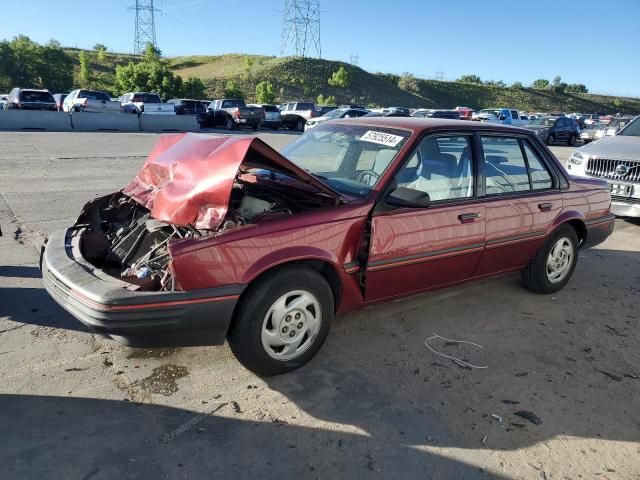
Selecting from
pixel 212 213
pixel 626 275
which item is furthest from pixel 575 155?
pixel 212 213

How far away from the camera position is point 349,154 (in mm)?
3969

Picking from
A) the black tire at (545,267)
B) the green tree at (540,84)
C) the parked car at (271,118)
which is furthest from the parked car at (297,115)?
the green tree at (540,84)

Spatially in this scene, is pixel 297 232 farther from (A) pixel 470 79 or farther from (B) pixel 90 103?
(A) pixel 470 79

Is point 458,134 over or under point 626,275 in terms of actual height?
over

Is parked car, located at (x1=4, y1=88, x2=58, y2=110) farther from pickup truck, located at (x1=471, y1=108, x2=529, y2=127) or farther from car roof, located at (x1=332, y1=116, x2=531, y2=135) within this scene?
car roof, located at (x1=332, y1=116, x2=531, y2=135)

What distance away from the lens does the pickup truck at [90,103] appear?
85.1 ft

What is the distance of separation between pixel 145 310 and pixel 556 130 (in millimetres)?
29366

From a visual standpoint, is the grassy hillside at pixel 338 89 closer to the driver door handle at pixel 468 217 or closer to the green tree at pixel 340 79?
the green tree at pixel 340 79

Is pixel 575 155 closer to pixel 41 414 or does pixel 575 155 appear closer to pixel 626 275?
pixel 626 275

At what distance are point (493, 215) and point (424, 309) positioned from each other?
1.00 metres

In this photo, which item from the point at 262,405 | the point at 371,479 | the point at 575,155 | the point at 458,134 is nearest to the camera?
the point at 371,479

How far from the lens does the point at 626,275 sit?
570 cm

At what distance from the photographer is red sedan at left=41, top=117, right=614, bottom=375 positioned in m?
2.79

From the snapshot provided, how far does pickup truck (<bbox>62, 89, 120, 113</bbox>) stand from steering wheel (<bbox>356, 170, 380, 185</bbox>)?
25674 millimetres
